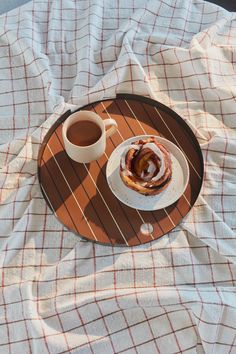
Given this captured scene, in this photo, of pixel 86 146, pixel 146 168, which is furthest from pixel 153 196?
pixel 86 146

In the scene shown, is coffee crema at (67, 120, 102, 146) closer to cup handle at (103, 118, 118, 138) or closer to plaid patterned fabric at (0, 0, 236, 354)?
cup handle at (103, 118, 118, 138)

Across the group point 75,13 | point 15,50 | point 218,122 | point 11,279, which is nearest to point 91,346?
point 11,279

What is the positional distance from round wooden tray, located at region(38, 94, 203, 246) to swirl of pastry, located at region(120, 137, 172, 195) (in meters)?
0.06

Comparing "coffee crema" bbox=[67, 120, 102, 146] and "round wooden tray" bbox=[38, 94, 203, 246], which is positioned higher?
"coffee crema" bbox=[67, 120, 102, 146]

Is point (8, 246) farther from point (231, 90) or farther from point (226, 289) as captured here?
point (231, 90)

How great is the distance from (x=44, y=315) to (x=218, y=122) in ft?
2.16

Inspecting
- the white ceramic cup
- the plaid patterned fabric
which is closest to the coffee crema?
the white ceramic cup

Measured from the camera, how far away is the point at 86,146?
3.37 feet

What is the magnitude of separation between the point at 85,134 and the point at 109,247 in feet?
0.86

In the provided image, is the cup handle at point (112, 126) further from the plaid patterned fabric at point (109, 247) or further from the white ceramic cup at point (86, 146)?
the plaid patterned fabric at point (109, 247)

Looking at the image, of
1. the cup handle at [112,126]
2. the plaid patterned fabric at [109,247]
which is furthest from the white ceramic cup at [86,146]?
the plaid patterned fabric at [109,247]

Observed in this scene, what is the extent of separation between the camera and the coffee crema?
3.39ft

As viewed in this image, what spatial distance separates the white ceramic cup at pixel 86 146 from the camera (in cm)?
101

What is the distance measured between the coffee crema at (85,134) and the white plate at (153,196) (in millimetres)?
75
